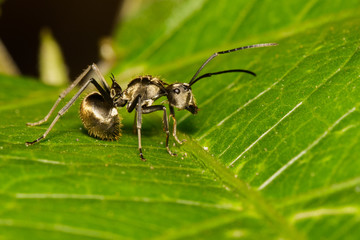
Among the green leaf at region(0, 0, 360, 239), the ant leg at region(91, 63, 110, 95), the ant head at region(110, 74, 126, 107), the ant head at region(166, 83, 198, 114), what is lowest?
the green leaf at region(0, 0, 360, 239)

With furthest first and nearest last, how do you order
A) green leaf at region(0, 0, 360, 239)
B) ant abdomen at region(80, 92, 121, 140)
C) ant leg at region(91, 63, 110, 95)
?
ant leg at region(91, 63, 110, 95), ant abdomen at region(80, 92, 121, 140), green leaf at region(0, 0, 360, 239)

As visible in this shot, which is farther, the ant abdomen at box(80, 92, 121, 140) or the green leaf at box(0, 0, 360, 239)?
the ant abdomen at box(80, 92, 121, 140)

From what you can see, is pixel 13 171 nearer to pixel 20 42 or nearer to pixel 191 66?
pixel 191 66

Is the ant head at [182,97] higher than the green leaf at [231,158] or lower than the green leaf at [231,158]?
higher

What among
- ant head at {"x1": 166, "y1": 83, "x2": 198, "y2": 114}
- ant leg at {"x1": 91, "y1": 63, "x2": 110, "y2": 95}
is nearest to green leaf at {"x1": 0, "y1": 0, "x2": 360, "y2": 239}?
ant head at {"x1": 166, "y1": 83, "x2": 198, "y2": 114}

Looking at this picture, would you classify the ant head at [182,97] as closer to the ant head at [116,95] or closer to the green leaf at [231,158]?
the green leaf at [231,158]

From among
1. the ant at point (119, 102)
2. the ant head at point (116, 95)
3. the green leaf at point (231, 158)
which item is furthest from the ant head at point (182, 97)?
the ant head at point (116, 95)

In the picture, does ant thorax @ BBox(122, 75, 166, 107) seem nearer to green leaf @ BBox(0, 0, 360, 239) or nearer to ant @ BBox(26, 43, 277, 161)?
ant @ BBox(26, 43, 277, 161)

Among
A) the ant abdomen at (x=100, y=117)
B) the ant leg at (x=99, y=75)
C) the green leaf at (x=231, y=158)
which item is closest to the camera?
the green leaf at (x=231, y=158)
